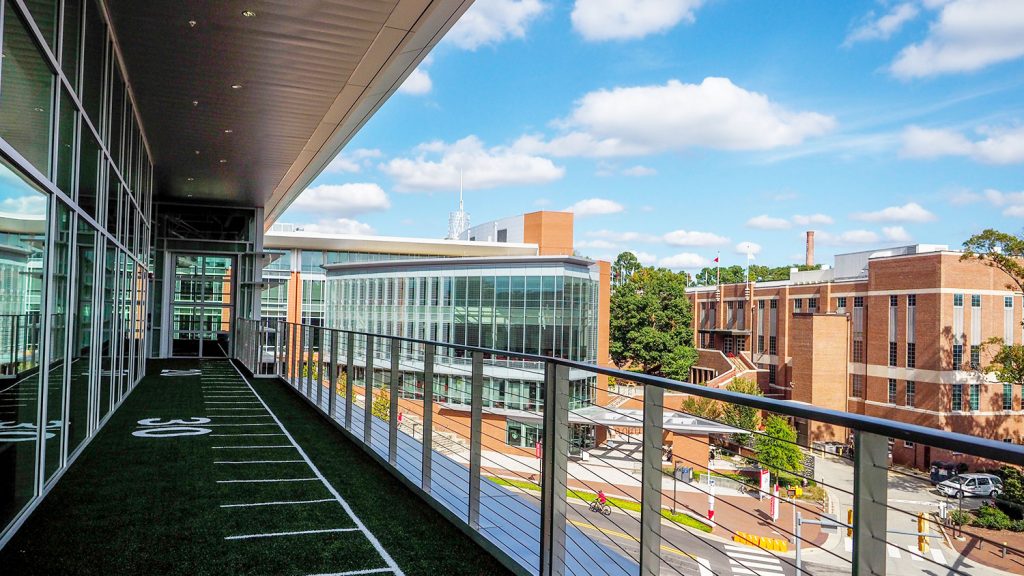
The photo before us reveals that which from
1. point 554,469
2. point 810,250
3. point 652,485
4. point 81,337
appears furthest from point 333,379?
point 810,250

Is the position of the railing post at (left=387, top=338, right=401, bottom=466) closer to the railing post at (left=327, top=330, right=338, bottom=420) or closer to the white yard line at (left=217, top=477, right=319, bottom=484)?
the white yard line at (left=217, top=477, right=319, bottom=484)

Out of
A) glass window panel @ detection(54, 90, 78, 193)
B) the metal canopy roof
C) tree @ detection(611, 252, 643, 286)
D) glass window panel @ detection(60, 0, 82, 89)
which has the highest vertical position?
tree @ detection(611, 252, 643, 286)

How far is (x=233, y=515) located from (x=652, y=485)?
309cm

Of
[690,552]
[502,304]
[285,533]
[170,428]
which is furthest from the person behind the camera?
[502,304]

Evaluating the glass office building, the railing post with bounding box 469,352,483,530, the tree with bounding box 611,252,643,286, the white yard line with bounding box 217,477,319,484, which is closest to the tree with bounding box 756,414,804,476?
the railing post with bounding box 469,352,483,530

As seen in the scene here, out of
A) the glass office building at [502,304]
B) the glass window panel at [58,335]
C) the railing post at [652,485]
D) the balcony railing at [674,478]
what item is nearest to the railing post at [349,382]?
the balcony railing at [674,478]

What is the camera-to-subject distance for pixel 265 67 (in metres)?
8.59

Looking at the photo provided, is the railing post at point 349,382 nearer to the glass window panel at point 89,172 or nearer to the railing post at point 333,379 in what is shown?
the railing post at point 333,379

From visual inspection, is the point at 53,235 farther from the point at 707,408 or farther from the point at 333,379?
the point at 707,408

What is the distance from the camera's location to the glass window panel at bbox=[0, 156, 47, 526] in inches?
153

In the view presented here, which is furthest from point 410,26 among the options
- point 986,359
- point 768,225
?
point 768,225

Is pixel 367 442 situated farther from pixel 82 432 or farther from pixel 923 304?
pixel 923 304

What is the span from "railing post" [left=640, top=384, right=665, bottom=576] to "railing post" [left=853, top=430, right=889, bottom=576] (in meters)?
0.84

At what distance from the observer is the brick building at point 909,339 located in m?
38.8
